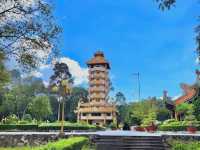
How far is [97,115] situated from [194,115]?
1573 inches

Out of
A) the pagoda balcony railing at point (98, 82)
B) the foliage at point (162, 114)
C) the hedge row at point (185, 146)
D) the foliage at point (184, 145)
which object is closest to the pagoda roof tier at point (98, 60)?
the pagoda balcony railing at point (98, 82)

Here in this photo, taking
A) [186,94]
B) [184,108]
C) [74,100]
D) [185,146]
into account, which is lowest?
[185,146]

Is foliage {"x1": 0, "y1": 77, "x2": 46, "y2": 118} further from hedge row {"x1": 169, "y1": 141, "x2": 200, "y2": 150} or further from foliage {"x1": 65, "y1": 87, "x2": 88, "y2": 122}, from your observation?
hedge row {"x1": 169, "y1": 141, "x2": 200, "y2": 150}

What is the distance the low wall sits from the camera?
79.2ft

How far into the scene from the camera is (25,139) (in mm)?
24609

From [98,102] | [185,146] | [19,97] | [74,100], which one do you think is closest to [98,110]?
[98,102]

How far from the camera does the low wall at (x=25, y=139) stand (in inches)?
950

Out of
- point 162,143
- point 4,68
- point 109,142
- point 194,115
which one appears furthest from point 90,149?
point 194,115

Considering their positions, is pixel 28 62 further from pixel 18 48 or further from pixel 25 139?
pixel 25 139

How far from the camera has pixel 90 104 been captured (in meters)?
79.8

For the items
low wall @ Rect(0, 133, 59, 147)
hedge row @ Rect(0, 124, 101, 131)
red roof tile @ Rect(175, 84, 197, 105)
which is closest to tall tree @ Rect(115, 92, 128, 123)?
red roof tile @ Rect(175, 84, 197, 105)

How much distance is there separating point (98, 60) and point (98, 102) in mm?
9083

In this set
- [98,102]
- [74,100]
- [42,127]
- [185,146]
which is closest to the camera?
[185,146]

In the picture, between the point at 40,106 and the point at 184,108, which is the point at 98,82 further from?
the point at 184,108
